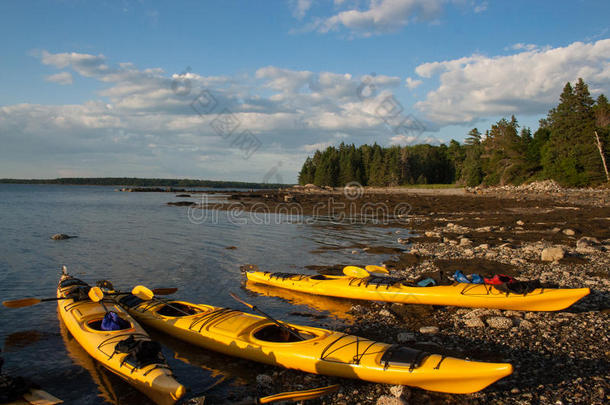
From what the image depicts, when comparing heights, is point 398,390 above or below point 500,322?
below

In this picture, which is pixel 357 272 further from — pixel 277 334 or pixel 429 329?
pixel 277 334

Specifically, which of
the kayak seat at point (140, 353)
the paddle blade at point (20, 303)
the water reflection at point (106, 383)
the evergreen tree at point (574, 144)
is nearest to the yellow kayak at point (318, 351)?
the kayak seat at point (140, 353)

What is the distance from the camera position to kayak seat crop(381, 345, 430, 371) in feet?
17.2

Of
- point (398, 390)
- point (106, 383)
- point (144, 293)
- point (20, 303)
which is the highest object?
point (20, 303)

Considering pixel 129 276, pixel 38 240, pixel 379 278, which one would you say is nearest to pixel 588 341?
pixel 379 278

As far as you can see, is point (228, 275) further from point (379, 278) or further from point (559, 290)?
point (559, 290)

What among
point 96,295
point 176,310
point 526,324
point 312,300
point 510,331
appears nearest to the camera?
point 510,331

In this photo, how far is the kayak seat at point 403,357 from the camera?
17.2 feet

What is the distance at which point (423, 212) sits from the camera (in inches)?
1298

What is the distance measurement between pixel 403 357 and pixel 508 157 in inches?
2408

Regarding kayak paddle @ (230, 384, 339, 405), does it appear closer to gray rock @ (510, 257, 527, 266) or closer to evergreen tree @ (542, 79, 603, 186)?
gray rock @ (510, 257, 527, 266)

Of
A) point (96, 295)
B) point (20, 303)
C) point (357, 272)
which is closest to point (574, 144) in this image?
point (357, 272)

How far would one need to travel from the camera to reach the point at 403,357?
5.41 meters

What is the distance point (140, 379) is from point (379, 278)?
20.9ft
